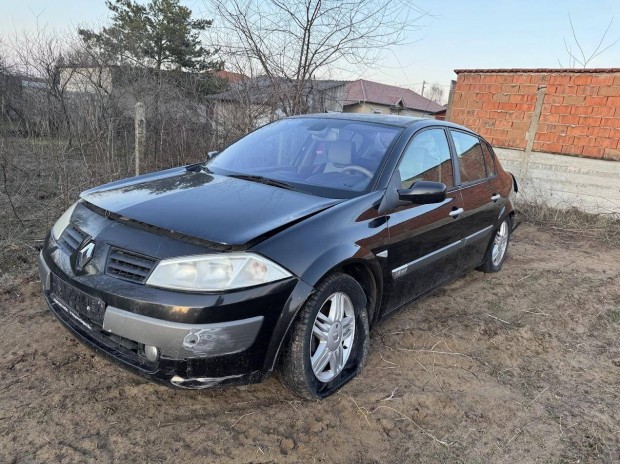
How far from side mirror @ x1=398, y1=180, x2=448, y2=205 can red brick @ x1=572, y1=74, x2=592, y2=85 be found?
21.6 ft

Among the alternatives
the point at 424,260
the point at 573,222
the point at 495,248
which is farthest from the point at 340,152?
the point at 573,222

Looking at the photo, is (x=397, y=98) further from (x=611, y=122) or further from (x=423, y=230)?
(x=423, y=230)

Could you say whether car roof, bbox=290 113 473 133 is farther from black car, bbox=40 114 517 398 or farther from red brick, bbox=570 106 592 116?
red brick, bbox=570 106 592 116

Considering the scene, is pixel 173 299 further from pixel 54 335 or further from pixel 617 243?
pixel 617 243

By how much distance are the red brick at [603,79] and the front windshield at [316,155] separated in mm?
6270

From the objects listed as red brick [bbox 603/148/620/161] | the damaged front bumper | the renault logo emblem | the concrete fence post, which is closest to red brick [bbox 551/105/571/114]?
red brick [bbox 603/148/620/161]

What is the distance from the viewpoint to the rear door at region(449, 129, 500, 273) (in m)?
3.85

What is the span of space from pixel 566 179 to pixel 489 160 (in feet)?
14.7

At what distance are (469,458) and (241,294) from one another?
1.40m

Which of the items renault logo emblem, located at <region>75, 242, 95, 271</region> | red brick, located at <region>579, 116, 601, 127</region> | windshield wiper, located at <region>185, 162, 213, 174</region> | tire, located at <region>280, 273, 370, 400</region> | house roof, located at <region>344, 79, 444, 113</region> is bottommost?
tire, located at <region>280, 273, 370, 400</region>

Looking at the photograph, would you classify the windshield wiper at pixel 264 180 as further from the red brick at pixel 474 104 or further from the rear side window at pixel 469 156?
the red brick at pixel 474 104

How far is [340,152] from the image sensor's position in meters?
3.21

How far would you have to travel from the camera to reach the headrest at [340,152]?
3152mm

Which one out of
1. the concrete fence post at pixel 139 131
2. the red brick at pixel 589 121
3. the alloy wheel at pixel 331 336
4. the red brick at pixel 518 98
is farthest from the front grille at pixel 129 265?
the red brick at pixel 518 98
